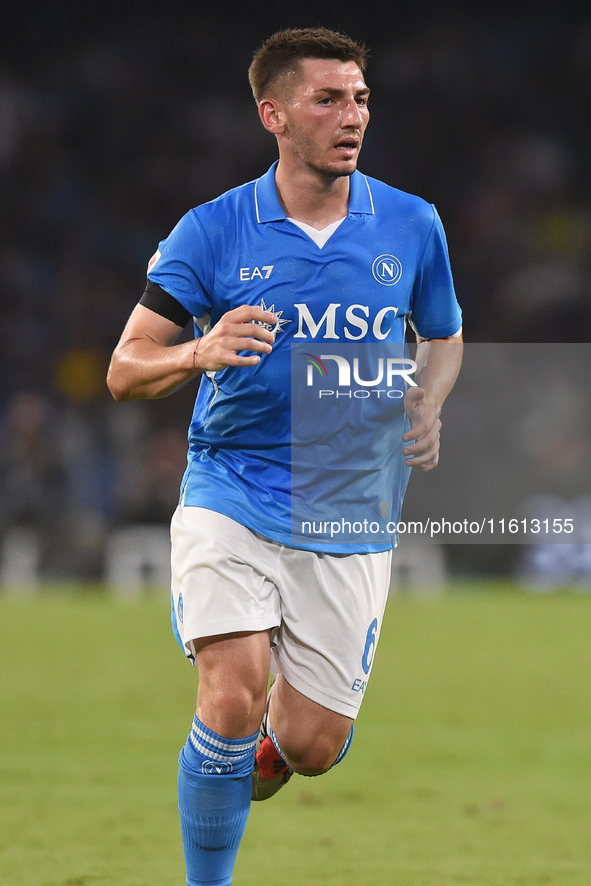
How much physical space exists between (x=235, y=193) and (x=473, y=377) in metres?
8.27

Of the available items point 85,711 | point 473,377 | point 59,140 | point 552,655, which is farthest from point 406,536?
point 59,140

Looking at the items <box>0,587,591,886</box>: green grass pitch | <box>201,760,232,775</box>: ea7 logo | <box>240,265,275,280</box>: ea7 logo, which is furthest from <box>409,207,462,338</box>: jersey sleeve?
<box>0,587,591,886</box>: green grass pitch

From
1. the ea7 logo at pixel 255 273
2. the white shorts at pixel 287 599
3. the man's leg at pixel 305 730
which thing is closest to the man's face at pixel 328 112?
the ea7 logo at pixel 255 273

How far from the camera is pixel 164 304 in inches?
123

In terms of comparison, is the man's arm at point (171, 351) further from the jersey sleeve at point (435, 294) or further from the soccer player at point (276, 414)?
the jersey sleeve at point (435, 294)

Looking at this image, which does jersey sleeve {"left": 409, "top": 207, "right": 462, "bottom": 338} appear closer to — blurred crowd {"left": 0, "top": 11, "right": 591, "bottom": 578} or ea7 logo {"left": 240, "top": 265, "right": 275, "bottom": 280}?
ea7 logo {"left": 240, "top": 265, "right": 275, "bottom": 280}

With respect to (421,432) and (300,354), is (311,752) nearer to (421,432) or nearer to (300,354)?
(421,432)

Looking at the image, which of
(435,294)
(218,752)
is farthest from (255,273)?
(218,752)

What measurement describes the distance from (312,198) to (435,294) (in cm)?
47

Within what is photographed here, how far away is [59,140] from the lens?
13969mm

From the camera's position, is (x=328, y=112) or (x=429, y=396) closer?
(x=328, y=112)

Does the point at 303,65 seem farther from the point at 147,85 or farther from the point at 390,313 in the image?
the point at 147,85

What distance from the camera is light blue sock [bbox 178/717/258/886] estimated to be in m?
3.00

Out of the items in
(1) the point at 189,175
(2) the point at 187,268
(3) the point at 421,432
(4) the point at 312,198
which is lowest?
(3) the point at 421,432
